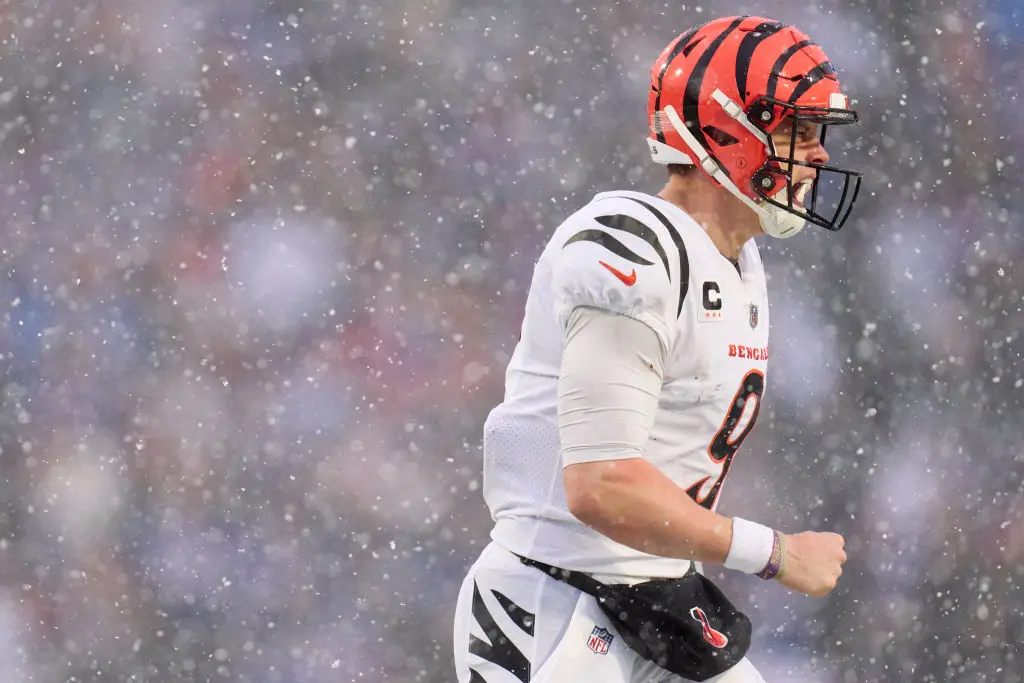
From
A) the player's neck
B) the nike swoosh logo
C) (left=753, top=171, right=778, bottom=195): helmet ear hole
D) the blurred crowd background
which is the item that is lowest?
the blurred crowd background

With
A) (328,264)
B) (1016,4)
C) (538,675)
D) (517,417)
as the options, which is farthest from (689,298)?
Answer: (1016,4)

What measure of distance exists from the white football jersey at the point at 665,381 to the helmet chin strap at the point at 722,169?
11cm

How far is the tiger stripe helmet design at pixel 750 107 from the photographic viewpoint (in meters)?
2.31

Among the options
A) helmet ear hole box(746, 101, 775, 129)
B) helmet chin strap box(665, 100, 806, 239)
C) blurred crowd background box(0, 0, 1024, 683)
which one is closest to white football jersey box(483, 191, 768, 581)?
helmet chin strap box(665, 100, 806, 239)

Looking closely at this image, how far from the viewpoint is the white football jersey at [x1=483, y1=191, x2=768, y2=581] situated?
82.0 inches

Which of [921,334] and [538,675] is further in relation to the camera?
[921,334]

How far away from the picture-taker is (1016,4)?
201 inches

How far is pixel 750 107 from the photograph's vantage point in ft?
7.61

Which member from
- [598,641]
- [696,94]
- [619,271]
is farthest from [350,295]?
[619,271]

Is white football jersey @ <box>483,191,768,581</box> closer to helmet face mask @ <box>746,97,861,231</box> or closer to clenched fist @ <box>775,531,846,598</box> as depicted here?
helmet face mask @ <box>746,97,861,231</box>

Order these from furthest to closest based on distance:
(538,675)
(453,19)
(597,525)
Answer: (453,19) < (538,675) < (597,525)

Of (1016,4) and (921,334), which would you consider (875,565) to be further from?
(1016,4)

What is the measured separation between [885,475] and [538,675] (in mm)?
3141

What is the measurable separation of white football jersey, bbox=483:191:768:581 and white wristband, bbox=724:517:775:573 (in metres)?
0.21
